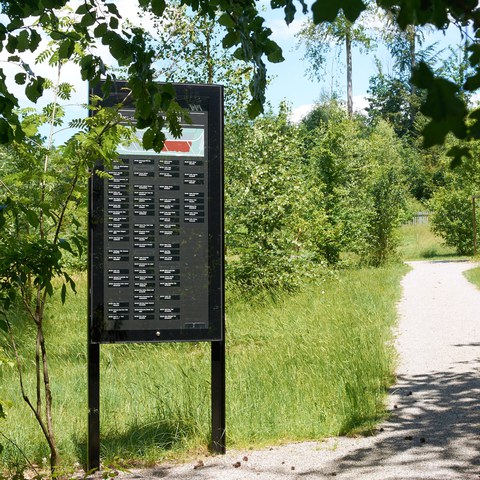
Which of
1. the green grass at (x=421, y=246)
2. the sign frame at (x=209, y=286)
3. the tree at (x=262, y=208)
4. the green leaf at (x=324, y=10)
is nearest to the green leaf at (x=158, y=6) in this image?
the sign frame at (x=209, y=286)

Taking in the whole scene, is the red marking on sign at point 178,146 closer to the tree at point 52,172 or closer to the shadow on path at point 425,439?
the tree at point 52,172

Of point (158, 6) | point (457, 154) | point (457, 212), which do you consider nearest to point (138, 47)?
point (158, 6)

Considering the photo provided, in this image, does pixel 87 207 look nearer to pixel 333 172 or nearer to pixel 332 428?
pixel 332 428

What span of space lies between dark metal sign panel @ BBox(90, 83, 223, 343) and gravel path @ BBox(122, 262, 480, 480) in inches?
34.7

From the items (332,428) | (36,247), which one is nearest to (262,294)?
(332,428)

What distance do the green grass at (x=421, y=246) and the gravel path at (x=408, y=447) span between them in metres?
19.3

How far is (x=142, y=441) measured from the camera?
18.3 ft

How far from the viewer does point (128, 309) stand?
533 cm

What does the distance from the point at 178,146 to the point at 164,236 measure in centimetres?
63

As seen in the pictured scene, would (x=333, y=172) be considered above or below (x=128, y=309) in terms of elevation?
above

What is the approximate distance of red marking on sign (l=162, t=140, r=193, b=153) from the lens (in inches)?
215

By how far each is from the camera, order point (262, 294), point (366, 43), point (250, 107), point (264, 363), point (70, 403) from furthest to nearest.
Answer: point (366, 43)
point (262, 294)
point (264, 363)
point (70, 403)
point (250, 107)

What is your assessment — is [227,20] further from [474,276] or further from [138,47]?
[474,276]

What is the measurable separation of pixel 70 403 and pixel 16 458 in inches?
70.4
